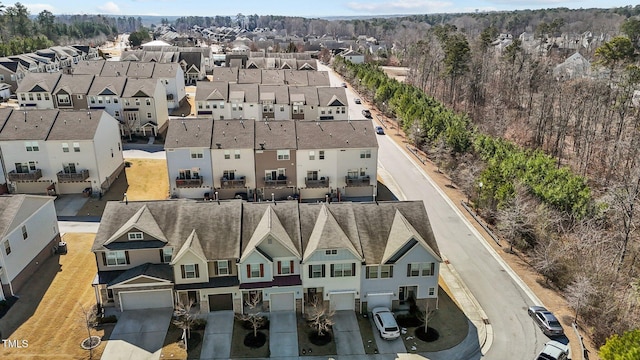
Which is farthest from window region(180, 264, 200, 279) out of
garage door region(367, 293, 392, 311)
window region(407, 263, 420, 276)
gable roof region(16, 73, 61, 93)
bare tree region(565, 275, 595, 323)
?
gable roof region(16, 73, 61, 93)

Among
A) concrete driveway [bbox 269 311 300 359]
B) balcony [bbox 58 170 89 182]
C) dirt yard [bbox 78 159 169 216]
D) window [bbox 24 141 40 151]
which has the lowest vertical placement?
concrete driveway [bbox 269 311 300 359]

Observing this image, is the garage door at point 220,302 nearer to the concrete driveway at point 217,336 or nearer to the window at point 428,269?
the concrete driveway at point 217,336

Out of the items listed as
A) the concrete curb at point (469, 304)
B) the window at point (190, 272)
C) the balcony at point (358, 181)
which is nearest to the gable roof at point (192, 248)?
the window at point (190, 272)

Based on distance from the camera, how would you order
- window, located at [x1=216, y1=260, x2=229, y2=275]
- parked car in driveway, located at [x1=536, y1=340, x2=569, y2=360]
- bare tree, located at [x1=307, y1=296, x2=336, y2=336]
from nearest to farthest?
parked car in driveway, located at [x1=536, y1=340, x2=569, y2=360], bare tree, located at [x1=307, y1=296, x2=336, y2=336], window, located at [x1=216, y1=260, x2=229, y2=275]

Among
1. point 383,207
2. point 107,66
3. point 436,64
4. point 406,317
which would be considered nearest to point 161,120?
point 107,66

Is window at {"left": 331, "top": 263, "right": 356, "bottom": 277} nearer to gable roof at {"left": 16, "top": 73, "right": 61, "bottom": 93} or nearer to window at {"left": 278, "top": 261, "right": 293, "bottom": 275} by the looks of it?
window at {"left": 278, "top": 261, "right": 293, "bottom": 275}

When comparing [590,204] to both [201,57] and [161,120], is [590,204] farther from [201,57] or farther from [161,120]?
[201,57]

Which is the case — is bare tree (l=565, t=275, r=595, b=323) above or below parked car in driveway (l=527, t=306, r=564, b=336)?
above
